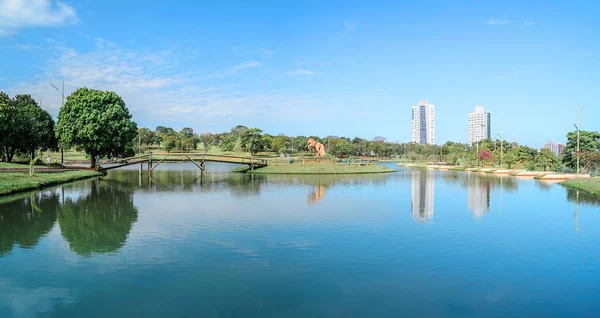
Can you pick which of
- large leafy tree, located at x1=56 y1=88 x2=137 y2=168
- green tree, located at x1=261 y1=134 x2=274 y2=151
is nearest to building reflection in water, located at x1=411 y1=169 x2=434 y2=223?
large leafy tree, located at x1=56 y1=88 x2=137 y2=168

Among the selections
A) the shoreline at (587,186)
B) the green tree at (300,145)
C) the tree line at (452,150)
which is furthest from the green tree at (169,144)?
the shoreline at (587,186)

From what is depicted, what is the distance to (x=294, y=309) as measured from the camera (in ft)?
27.7

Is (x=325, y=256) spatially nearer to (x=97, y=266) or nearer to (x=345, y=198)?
(x=97, y=266)

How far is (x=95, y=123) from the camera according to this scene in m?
42.0

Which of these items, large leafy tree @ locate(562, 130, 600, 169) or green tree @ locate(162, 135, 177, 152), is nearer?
large leafy tree @ locate(562, 130, 600, 169)

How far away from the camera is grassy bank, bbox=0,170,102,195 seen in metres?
26.5

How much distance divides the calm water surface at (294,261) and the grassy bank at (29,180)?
6487 mm

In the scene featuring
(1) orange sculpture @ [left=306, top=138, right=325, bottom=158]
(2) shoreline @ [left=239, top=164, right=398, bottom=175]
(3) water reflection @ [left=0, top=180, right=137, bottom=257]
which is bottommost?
(3) water reflection @ [left=0, top=180, right=137, bottom=257]

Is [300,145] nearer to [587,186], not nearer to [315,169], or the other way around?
[315,169]

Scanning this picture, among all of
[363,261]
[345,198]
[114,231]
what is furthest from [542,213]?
[114,231]

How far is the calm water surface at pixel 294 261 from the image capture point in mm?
8664

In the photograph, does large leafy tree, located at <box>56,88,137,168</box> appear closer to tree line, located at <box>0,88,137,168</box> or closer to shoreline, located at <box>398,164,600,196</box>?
tree line, located at <box>0,88,137,168</box>

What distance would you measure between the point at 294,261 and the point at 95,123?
37.3 m

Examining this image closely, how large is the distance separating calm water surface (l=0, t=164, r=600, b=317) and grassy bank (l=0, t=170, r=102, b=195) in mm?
6487
